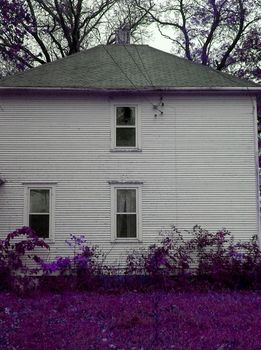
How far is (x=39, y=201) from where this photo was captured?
14.6 meters

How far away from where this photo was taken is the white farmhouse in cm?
1441

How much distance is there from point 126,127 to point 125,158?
3.28 feet

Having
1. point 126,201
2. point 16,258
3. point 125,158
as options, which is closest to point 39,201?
point 16,258

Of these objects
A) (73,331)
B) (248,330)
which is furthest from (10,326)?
(248,330)

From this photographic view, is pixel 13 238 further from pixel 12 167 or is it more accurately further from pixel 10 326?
pixel 10 326

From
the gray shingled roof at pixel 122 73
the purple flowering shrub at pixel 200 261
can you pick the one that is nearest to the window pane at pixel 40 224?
the purple flowering shrub at pixel 200 261

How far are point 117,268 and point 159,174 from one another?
3118 mm

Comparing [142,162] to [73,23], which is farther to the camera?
[73,23]

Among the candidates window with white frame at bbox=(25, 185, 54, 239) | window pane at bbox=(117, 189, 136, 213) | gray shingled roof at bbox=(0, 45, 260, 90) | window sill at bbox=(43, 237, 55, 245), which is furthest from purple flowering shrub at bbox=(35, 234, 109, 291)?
gray shingled roof at bbox=(0, 45, 260, 90)

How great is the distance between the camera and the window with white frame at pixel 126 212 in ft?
47.2

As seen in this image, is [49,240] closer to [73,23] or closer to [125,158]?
[125,158]

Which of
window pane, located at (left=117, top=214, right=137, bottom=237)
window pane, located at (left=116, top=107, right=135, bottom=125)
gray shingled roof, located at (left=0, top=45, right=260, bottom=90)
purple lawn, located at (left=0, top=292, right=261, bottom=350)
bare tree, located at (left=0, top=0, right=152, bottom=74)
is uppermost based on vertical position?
bare tree, located at (left=0, top=0, right=152, bottom=74)

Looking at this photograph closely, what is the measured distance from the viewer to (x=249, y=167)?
48.3 ft

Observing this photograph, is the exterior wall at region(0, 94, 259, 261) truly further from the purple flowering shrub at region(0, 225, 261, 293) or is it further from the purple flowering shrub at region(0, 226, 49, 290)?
the purple flowering shrub at region(0, 226, 49, 290)
